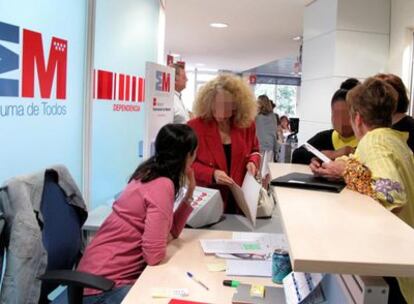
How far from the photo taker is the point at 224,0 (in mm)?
4445

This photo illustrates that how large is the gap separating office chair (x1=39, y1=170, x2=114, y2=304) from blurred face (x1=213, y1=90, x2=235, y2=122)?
1060 millimetres

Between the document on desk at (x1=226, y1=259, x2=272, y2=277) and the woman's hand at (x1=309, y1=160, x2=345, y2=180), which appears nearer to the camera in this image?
the woman's hand at (x1=309, y1=160, x2=345, y2=180)

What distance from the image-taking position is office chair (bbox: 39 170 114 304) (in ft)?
4.83

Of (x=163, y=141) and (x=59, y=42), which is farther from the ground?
(x=59, y=42)

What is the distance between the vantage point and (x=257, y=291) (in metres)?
1.40

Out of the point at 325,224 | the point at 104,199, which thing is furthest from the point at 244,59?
the point at 325,224

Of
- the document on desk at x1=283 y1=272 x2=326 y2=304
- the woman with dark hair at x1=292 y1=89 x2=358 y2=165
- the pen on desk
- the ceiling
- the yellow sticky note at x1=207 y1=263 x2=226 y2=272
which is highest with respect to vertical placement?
the ceiling

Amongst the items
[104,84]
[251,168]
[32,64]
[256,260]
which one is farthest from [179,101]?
[256,260]

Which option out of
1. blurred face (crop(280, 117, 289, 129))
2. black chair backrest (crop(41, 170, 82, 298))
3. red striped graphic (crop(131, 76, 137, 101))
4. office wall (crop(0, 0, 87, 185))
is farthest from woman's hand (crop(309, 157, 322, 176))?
blurred face (crop(280, 117, 289, 129))

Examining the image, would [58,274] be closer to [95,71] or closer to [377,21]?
[95,71]

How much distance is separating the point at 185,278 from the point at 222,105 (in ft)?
3.92

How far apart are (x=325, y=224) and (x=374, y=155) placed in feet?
1.17

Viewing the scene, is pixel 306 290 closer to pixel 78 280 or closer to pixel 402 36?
pixel 78 280

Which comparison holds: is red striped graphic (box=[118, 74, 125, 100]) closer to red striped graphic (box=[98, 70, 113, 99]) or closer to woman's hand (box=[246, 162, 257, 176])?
red striped graphic (box=[98, 70, 113, 99])
